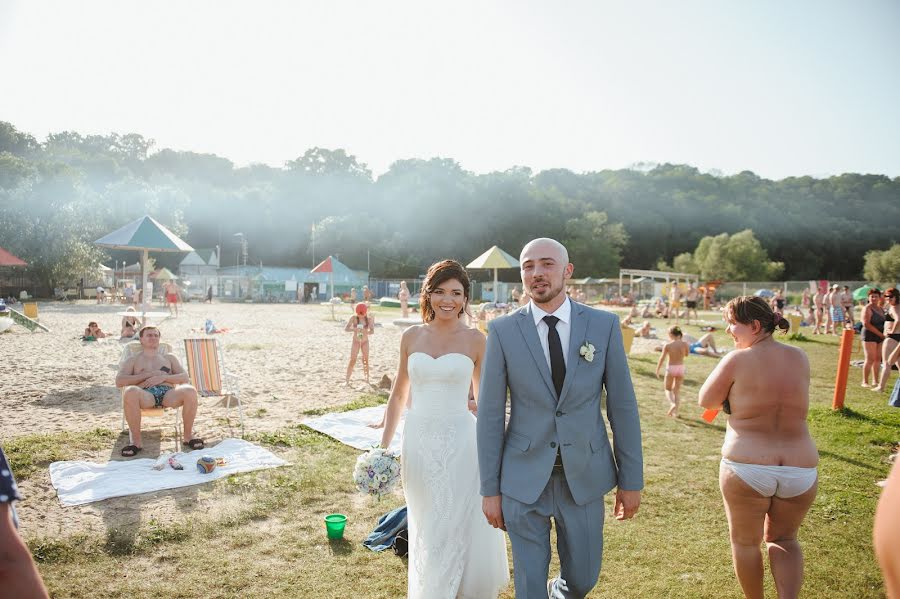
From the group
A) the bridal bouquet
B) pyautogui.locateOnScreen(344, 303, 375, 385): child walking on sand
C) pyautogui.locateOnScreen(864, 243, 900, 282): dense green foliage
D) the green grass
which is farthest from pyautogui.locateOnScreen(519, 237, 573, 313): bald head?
pyautogui.locateOnScreen(864, 243, 900, 282): dense green foliage

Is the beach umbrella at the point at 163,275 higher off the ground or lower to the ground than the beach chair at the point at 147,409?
higher

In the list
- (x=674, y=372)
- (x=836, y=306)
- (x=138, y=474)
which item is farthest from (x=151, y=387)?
(x=836, y=306)

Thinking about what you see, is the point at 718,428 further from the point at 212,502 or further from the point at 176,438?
the point at 176,438

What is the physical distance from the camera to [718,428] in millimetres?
7984

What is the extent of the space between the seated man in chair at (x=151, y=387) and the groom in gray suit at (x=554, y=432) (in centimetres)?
506

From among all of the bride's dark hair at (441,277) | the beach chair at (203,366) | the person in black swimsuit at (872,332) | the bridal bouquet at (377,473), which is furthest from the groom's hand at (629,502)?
the person in black swimsuit at (872,332)

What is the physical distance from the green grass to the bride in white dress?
1.46ft

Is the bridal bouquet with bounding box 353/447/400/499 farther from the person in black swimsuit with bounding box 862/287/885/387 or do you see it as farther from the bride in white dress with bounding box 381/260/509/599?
the person in black swimsuit with bounding box 862/287/885/387

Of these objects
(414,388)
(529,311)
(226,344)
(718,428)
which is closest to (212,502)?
(414,388)

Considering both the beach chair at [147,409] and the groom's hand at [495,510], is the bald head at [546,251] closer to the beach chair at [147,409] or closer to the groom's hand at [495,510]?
the groom's hand at [495,510]

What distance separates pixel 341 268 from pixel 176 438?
40.8 meters

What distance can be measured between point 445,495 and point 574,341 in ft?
4.68

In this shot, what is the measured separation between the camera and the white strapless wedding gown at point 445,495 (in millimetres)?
3330

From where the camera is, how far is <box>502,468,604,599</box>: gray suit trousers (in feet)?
8.42
